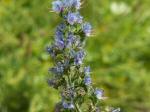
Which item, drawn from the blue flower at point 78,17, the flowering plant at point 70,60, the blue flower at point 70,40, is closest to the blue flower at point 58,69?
the flowering plant at point 70,60

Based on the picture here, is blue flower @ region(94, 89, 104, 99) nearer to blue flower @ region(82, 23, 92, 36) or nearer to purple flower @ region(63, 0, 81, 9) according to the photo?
blue flower @ region(82, 23, 92, 36)

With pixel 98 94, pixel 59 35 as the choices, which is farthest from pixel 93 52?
pixel 59 35

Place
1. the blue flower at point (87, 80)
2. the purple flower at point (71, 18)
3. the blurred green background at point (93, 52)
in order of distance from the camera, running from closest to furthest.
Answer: the purple flower at point (71, 18) < the blue flower at point (87, 80) < the blurred green background at point (93, 52)

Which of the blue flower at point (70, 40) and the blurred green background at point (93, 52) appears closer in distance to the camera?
the blue flower at point (70, 40)

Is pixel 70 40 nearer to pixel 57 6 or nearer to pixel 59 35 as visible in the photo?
pixel 59 35

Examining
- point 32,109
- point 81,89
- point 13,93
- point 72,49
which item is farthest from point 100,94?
point 13,93

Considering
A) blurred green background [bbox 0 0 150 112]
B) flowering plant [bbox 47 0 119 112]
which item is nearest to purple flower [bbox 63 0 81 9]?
flowering plant [bbox 47 0 119 112]

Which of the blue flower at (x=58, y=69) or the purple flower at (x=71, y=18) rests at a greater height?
the purple flower at (x=71, y=18)

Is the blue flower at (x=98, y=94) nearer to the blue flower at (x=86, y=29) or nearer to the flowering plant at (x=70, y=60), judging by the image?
the flowering plant at (x=70, y=60)
